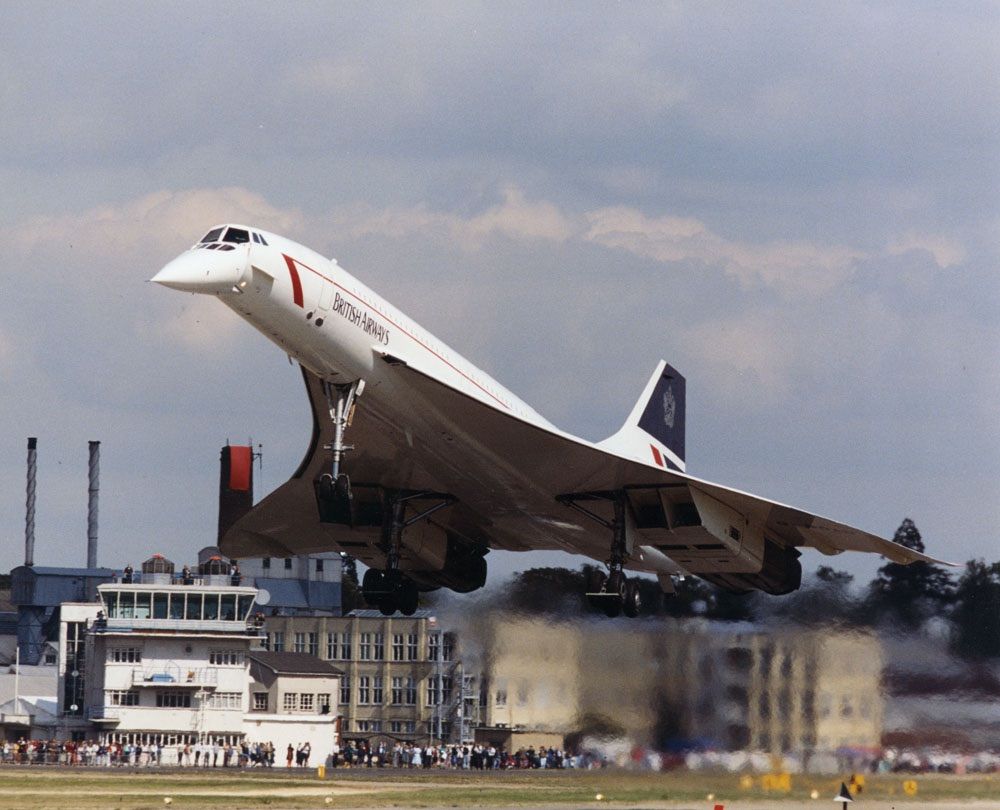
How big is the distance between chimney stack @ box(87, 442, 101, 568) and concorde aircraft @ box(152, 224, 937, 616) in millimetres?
44935

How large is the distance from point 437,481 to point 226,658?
2913 centimetres

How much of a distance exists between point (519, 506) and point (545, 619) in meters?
1.56

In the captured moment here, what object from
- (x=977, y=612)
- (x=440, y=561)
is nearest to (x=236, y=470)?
(x=440, y=561)

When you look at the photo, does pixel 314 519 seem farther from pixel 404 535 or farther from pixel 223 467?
pixel 223 467

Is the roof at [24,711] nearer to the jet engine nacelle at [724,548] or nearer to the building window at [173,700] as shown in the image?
the building window at [173,700]

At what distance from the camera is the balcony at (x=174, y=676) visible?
47719mm

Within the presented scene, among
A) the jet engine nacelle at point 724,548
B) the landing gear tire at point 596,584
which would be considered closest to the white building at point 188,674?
the landing gear tire at point 596,584

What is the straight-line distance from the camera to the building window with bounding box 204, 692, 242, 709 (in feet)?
157

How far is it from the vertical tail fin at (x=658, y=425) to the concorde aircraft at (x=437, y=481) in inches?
2.0

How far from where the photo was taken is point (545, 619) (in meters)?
21.9

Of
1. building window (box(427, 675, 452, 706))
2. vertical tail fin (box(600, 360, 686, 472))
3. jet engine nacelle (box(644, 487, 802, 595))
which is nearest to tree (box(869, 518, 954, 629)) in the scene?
jet engine nacelle (box(644, 487, 802, 595))

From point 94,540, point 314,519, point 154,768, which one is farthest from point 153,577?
point 314,519

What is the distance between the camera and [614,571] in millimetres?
21359

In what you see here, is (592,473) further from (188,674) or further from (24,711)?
(24,711)
